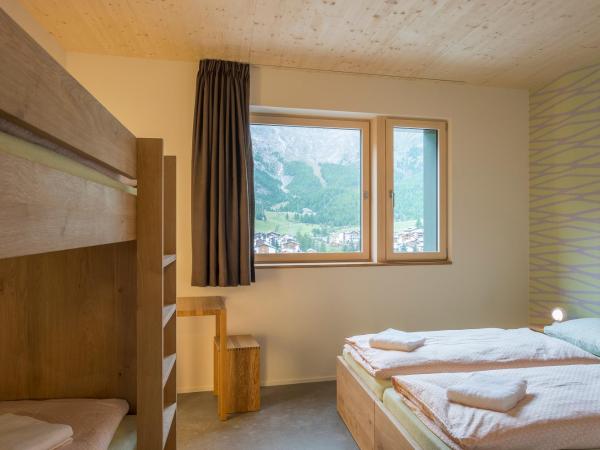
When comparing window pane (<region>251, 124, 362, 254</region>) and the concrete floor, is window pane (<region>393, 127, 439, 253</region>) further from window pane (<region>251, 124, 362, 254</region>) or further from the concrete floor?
the concrete floor

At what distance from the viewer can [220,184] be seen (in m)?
2.73

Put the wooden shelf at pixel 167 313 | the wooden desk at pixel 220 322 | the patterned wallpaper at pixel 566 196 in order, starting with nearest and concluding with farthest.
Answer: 1. the wooden shelf at pixel 167 313
2. the wooden desk at pixel 220 322
3. the patterned wallpaper at pixel 566 196

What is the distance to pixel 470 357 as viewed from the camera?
78.3 inches

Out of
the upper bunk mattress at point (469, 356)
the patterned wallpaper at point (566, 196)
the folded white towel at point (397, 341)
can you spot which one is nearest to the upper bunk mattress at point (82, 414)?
the upper bunk mattress at point (469, 356)

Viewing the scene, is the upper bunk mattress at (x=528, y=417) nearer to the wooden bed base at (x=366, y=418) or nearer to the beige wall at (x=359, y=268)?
the wooden bed base at (x=366, y=418)

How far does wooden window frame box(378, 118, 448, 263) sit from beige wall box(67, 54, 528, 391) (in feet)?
0.23

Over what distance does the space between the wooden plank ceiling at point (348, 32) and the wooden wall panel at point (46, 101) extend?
1.50 meters

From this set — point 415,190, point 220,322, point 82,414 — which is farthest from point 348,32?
point 82,414

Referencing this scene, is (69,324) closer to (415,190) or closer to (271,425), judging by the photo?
(271,425)

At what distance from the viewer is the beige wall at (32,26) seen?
202 cm

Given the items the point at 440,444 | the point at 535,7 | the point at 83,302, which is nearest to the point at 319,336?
the point at 440,444

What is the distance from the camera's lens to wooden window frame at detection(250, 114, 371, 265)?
3.06m

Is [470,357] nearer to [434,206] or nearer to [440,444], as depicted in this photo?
[440,444]

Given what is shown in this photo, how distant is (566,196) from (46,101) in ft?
11.4
